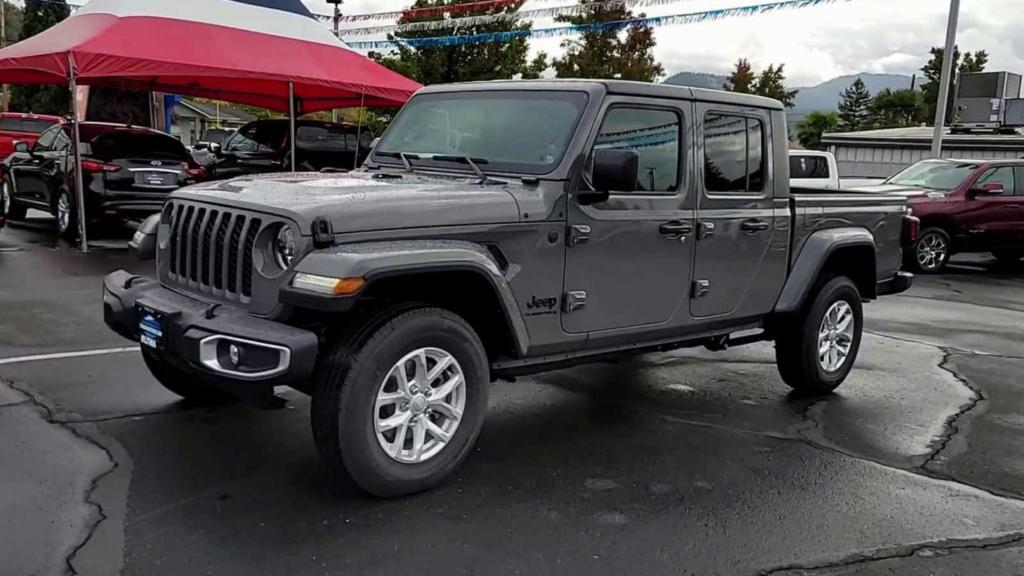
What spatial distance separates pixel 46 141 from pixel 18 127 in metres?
11.1

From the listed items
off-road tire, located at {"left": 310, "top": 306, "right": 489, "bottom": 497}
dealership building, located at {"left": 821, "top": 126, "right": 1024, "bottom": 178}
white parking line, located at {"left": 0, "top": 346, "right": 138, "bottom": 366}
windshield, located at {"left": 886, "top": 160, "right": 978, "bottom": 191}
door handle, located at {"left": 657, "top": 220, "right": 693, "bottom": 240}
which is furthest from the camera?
dealership building, located at {"left": 821, "top": 126, "right": 1024, "bottom": 178}

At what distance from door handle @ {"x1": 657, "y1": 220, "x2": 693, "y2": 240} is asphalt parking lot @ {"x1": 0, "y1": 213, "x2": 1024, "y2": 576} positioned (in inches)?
46.7

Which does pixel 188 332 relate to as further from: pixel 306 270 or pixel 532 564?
pixel 532 564

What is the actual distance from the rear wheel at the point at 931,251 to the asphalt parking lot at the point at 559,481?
7516mm

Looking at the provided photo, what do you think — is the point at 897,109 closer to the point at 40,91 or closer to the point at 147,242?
the point at 40,91

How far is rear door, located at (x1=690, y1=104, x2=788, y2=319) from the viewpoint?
5133mm

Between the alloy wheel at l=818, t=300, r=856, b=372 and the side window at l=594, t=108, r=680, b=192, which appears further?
the alloy wheel at l=818, t=300, r=856, b=372

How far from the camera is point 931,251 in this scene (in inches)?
543

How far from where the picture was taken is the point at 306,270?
357 cm

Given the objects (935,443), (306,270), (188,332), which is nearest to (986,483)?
(935,443)

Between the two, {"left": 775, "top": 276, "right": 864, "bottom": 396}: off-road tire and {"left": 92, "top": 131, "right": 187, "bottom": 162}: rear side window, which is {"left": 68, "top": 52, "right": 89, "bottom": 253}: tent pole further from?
{"left": 775, "top": 276, "right": 864, "bottom": 396}: off-road tire

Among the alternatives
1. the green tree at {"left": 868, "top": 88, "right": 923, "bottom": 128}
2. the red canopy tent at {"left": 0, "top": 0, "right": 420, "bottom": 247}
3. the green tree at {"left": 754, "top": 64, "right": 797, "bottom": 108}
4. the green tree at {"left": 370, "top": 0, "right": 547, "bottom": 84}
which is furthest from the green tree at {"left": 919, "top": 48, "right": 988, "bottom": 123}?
the red canopy tent at {"left": 0, "top": 0, "right": 420, "bottom": 247}

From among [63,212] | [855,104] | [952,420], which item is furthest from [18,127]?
[855,104]

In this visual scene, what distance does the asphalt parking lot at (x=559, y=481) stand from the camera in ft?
11.6
